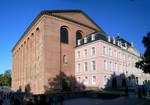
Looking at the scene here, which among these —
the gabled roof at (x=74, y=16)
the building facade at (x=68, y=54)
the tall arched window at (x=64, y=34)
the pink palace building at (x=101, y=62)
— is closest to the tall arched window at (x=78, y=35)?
the building facade at (x=68, y=54)

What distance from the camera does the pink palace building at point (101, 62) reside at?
43406mm

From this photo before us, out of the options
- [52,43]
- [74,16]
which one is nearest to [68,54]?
[52,43]

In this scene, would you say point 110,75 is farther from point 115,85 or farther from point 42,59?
point 42,59

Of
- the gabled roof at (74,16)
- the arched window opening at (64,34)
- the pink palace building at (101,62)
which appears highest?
the gabled roof at (74,16)

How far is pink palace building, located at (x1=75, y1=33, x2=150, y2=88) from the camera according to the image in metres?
43.4

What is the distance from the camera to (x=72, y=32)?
50.5m

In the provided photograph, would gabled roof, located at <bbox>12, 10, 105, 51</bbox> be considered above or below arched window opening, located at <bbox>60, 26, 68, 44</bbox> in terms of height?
above

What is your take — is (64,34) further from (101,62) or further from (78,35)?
(101,62)

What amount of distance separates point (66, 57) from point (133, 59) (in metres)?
18.6

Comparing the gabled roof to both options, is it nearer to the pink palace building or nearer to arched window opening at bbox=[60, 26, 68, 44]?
arched window opening at bbox=[60, 26, 68, 44]

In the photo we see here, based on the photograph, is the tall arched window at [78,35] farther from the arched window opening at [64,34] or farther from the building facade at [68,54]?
the arched window opening at [64,34]

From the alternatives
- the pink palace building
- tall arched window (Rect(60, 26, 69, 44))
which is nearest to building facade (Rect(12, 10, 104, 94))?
tall arched window (Rect(60, 26, 69, 44))

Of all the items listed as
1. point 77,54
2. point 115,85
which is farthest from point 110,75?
point 77,54

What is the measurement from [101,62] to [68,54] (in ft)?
29.2
